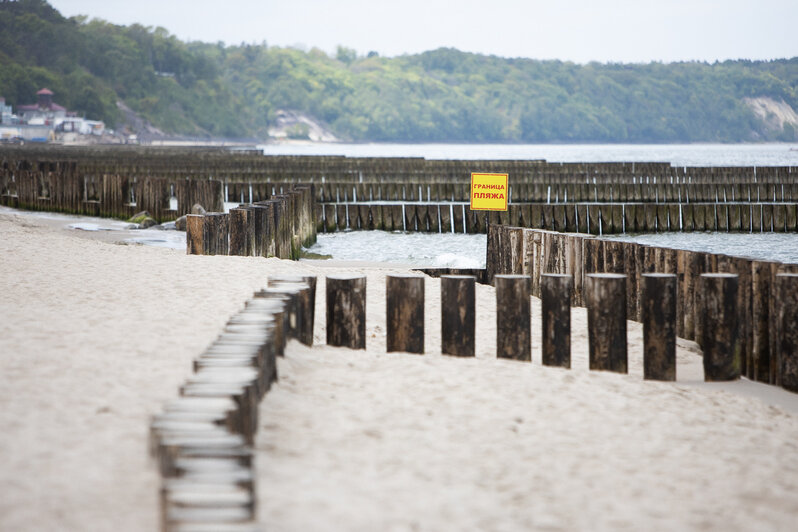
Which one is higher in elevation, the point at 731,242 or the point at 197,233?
the point at 197,233

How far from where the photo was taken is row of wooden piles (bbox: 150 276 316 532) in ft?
9.59

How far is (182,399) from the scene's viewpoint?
381cm

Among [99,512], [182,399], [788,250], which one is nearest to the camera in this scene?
[99,512]

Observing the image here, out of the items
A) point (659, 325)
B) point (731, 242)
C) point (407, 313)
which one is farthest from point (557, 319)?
point (731, 242)

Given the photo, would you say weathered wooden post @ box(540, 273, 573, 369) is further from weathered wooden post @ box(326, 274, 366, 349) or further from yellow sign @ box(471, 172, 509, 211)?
yellow sign @ box(471, 172, 509, 211)

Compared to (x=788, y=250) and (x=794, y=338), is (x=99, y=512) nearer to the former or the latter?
(x=794, y=338)

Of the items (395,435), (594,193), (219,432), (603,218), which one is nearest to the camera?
(219,432)

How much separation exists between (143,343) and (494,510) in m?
2.86

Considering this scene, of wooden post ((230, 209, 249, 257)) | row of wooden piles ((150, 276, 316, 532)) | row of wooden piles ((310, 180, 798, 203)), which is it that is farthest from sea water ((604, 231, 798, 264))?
row of wooden piles ((150, 276, 316, 532))

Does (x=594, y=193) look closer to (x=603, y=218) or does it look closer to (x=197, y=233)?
(x=603, y=218)

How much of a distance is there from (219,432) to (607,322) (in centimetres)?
365

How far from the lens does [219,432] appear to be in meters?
3.45

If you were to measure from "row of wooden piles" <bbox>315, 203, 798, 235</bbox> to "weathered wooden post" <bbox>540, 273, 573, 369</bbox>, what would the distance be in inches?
553

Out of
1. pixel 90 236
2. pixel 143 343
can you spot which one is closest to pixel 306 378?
pixel 143 343
